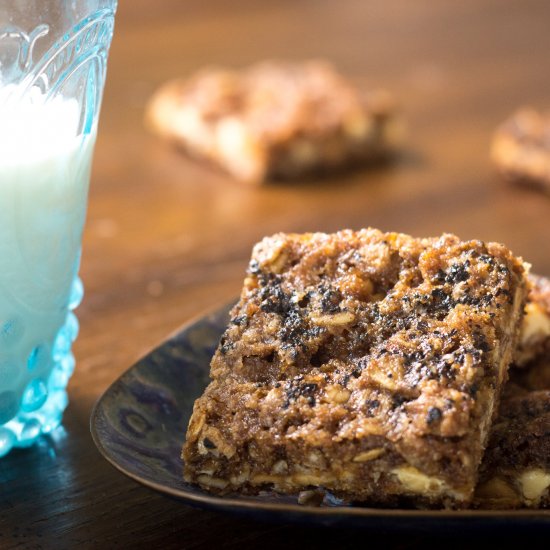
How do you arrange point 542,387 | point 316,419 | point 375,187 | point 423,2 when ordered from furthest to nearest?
1. point 423,2
2. point 375,187
3. point 542,387
4. point 316,419

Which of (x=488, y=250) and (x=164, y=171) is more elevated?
(x=488, y=250)

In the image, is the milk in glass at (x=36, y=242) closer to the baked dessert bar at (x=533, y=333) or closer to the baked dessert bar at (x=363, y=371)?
the baked dessert bar at (x=363, y=371)

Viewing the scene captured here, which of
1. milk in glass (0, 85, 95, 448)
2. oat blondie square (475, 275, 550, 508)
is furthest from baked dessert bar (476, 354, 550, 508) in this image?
milk in glass (0, 85, 95, 448)

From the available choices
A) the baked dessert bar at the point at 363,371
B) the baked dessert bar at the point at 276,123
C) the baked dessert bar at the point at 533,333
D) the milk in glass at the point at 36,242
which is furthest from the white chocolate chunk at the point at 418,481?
the baked dessert bar at the point at 276,123

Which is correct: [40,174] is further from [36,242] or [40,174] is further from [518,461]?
[518,461]

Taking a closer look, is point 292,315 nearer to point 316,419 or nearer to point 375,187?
point 316,419

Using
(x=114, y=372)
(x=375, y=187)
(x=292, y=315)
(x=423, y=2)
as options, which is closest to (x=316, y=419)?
(x=292, y=315)

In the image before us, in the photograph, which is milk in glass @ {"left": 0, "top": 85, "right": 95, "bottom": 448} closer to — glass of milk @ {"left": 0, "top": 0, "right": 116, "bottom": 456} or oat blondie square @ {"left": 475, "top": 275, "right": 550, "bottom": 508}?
glass of milk @ {"left": 0, "top": 0, "right": 116, "bottom": 456}
